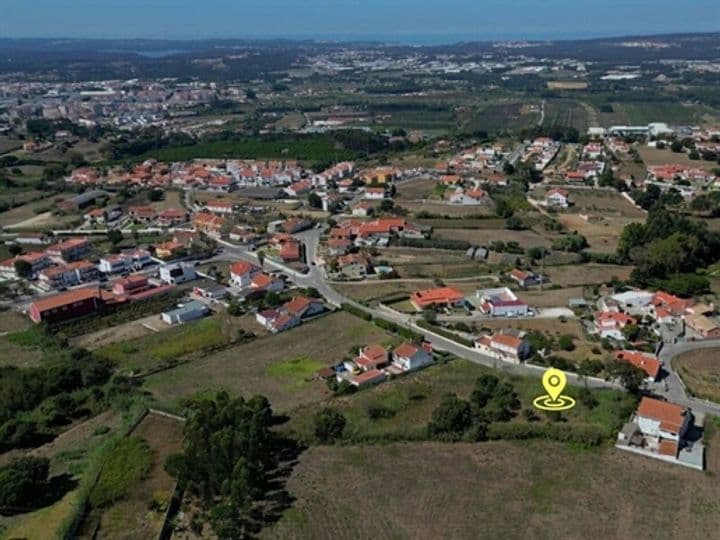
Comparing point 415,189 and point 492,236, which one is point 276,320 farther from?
point 415,189

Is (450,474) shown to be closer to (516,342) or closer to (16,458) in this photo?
(516,342)

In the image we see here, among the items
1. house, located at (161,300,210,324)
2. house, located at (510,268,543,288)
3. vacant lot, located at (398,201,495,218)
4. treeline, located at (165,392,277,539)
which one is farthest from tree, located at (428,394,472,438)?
vacant lot, located at (398,201,495,218)

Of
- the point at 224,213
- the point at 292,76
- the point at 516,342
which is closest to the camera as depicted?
the point at 516,342

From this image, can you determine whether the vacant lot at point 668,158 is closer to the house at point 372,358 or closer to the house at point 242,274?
the house at point 242,274

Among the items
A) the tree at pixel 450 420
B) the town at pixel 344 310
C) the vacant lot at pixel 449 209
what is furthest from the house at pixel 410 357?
the vacant lot at pixel 449 209

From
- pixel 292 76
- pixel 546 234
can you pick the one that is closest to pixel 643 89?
pixel 292 76

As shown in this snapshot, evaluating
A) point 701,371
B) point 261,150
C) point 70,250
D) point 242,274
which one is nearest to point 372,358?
point 242,274
